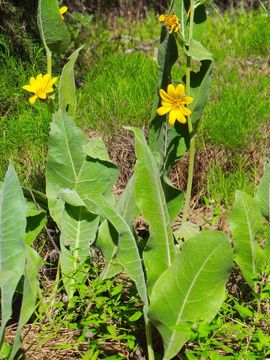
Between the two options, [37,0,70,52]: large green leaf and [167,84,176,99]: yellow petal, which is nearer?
[167,84,176,99]: yellow petal

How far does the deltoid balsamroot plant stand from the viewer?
1789 millimetres

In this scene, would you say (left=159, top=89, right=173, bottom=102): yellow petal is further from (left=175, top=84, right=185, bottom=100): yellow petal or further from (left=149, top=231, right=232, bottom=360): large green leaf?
(left=149, top=231, right=232, bottom=360): large green leaf

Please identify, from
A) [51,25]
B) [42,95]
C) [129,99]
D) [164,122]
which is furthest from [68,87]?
[129,99]

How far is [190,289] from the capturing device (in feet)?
5.84

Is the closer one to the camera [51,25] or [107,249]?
[107,249]

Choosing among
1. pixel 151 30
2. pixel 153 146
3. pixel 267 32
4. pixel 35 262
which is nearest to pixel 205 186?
pixel 153 146

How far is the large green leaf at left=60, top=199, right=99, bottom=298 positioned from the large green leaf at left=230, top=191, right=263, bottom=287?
1.39 ft

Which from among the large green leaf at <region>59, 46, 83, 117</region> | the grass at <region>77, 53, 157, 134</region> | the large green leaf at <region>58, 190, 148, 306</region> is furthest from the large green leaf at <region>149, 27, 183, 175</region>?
the grass at <region>77, 53, 157, 134</region>

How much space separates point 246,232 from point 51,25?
Result: 39.0 inches

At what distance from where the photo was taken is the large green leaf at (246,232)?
207cm

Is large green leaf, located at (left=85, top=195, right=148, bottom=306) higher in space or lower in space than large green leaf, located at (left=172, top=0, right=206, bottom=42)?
lower

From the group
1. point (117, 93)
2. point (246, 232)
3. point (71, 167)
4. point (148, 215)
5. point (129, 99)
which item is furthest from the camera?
point (117, 93)

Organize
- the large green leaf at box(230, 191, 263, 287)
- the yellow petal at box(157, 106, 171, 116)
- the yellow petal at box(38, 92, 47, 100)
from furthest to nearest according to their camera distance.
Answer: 1. the yellow petal at box(38, 92, 47, 100)
2. the yellow petal at box(157, 106, 171, 116)
3. the large green leaf at box(230, 191, 263, 287)

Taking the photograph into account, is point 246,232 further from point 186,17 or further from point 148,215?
point 186,17
